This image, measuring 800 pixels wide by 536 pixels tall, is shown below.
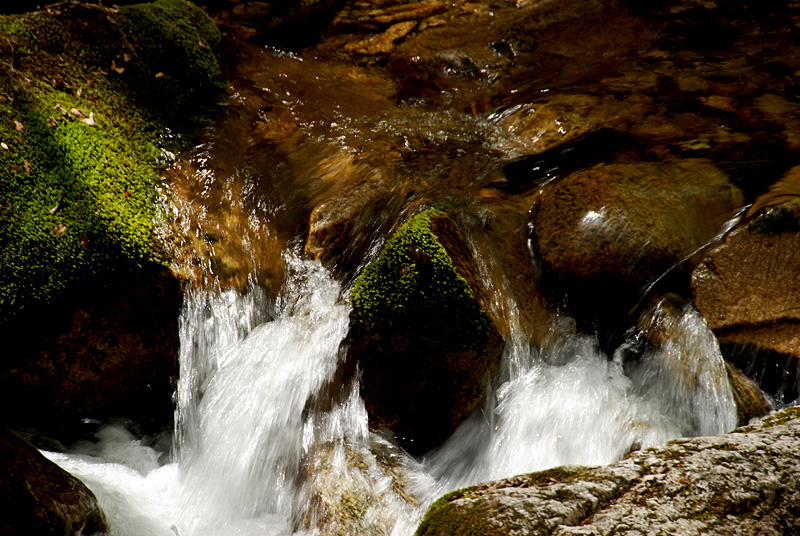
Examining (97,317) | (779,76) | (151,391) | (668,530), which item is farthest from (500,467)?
(779,76)

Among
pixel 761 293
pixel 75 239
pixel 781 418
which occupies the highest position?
pixel 75 239

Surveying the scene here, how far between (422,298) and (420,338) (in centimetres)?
30

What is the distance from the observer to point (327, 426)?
156 inches

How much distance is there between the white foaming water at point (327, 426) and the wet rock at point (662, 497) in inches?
65.5

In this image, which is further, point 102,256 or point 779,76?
point 779,76

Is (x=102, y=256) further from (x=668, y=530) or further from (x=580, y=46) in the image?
(x=580, y=46)

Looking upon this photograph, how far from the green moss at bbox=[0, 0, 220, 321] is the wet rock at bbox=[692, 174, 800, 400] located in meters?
Result: 4.30

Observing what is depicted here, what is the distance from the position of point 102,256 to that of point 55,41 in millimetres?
2258

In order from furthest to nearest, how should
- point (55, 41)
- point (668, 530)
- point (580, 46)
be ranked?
point (580, 46) < point (55, 41) < point (668, 530)

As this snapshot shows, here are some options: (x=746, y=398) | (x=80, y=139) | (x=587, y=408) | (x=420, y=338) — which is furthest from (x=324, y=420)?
(x=746, y=398)

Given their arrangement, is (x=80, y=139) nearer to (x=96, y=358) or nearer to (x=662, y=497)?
(x=96, y=358)

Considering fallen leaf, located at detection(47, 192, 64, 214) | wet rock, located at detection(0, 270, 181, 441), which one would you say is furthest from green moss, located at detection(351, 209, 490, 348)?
fallen leaf, located at detection(47, 192, 64, 214)

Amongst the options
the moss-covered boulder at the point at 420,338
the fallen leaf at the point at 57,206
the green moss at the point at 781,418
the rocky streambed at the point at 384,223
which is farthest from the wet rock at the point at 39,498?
the green moss at the point at 781,418

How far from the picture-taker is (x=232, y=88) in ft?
20.1
